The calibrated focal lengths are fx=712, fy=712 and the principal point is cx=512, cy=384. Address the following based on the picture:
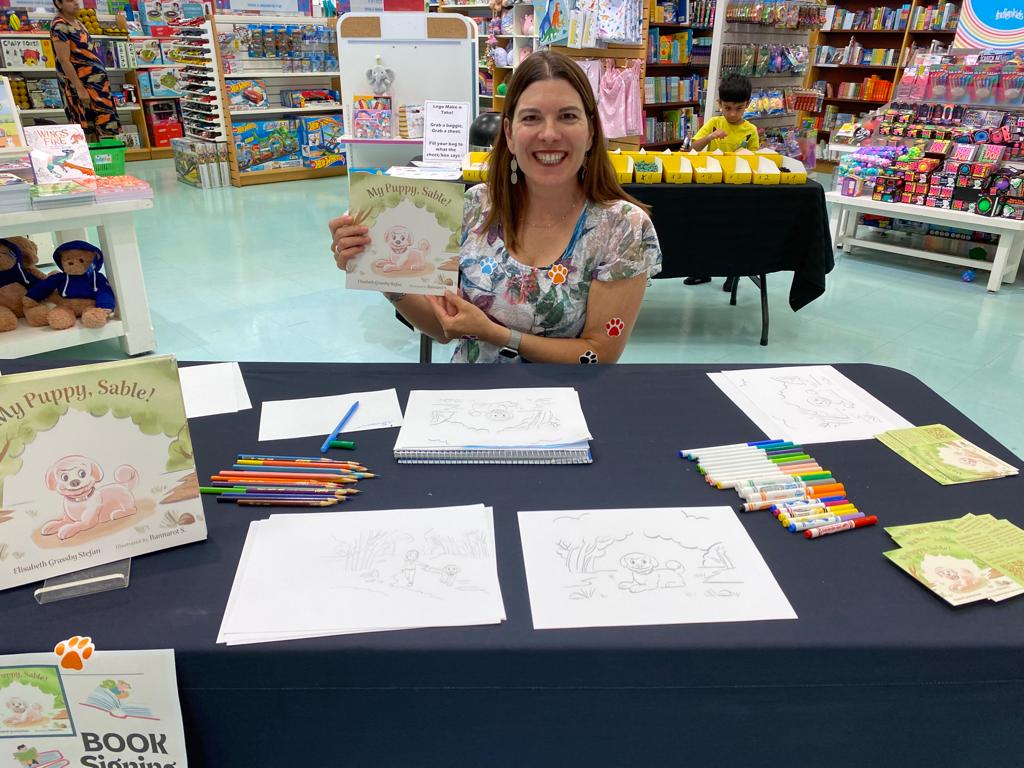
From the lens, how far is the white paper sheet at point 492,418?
4.01 ft

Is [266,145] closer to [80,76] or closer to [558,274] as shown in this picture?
[80,76]

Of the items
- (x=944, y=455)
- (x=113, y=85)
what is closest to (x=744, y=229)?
(x=944, y=455)

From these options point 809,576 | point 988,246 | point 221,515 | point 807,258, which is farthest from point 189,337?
point 988,246

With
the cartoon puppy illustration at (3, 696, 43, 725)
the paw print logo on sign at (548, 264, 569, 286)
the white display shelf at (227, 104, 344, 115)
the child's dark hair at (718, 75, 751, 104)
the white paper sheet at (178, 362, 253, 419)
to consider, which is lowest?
the cartoon puppy illustration at (3, 696, 43, 725)

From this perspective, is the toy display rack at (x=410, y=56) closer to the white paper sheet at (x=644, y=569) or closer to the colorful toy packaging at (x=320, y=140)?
the white paper sheet at (x=644, y=569)

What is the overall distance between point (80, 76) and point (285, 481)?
7578 millimetres

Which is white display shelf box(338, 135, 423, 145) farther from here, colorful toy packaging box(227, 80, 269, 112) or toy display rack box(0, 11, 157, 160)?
toy display rack box(0, 11, 157, 160)

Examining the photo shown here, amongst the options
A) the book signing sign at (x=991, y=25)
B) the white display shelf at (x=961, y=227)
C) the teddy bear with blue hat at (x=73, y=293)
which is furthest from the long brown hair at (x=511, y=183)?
the book signing sign at (x=991, y=25)

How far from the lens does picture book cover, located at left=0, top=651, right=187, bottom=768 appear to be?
31.0 inches

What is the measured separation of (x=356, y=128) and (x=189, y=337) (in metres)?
1.59

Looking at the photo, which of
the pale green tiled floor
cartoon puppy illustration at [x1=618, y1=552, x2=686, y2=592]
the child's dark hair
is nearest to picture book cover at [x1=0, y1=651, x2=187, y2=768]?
cartoon puppy illustration at [x1=618, y1=552, x2=686, y2=592]

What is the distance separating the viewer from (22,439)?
85 centimetres

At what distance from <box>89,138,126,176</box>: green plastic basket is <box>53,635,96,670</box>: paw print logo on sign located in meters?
4.72

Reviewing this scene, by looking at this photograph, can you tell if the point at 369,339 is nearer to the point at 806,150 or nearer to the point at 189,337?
the point at 189,337
